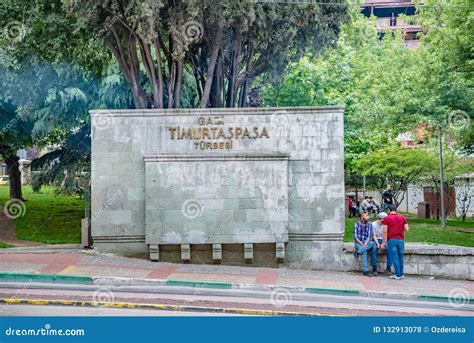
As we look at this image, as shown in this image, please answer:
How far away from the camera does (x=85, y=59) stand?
23422 millimetres

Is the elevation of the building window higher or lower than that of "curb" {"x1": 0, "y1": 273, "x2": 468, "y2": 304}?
higher

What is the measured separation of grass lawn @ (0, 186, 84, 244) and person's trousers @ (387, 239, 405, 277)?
10.6 meters

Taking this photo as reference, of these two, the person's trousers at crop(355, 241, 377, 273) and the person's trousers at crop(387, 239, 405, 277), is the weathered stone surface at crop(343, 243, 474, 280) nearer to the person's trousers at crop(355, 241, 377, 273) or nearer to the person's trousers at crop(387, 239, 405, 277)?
the person's trousers at crop(355, 241, 377, 273)

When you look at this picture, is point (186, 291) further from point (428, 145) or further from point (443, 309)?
point (428, 145)

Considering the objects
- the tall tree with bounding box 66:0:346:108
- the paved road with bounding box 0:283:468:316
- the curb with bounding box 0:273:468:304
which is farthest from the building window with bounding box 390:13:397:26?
the paved road with bounding box 0:283:468:316

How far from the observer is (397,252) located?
16438 mm

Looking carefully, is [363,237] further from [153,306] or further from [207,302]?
[153,306]

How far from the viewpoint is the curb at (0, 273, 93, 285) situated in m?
14.3

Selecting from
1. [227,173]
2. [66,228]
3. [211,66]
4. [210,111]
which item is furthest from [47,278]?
[66,228]

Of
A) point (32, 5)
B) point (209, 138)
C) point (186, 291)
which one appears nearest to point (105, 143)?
point (209, 138)

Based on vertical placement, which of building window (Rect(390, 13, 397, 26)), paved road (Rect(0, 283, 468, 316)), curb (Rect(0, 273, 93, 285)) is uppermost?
building window (Rect(390, 13, 397, 26))

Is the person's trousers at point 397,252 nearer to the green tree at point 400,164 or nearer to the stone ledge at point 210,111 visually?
the stone ledge at point 210,111

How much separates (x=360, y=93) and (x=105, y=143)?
71.5 feet

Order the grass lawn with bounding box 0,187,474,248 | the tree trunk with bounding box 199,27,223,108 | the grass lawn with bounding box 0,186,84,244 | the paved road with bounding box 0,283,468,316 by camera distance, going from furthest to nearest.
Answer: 1. the grass lawn with bounding box 0,186,84,244
2. the grass lawn with bounding box 0,187,474,248
3. the tree trunk with bounding box 199,27,223,108
4. the paved road with bounding box 0,283,468,316
